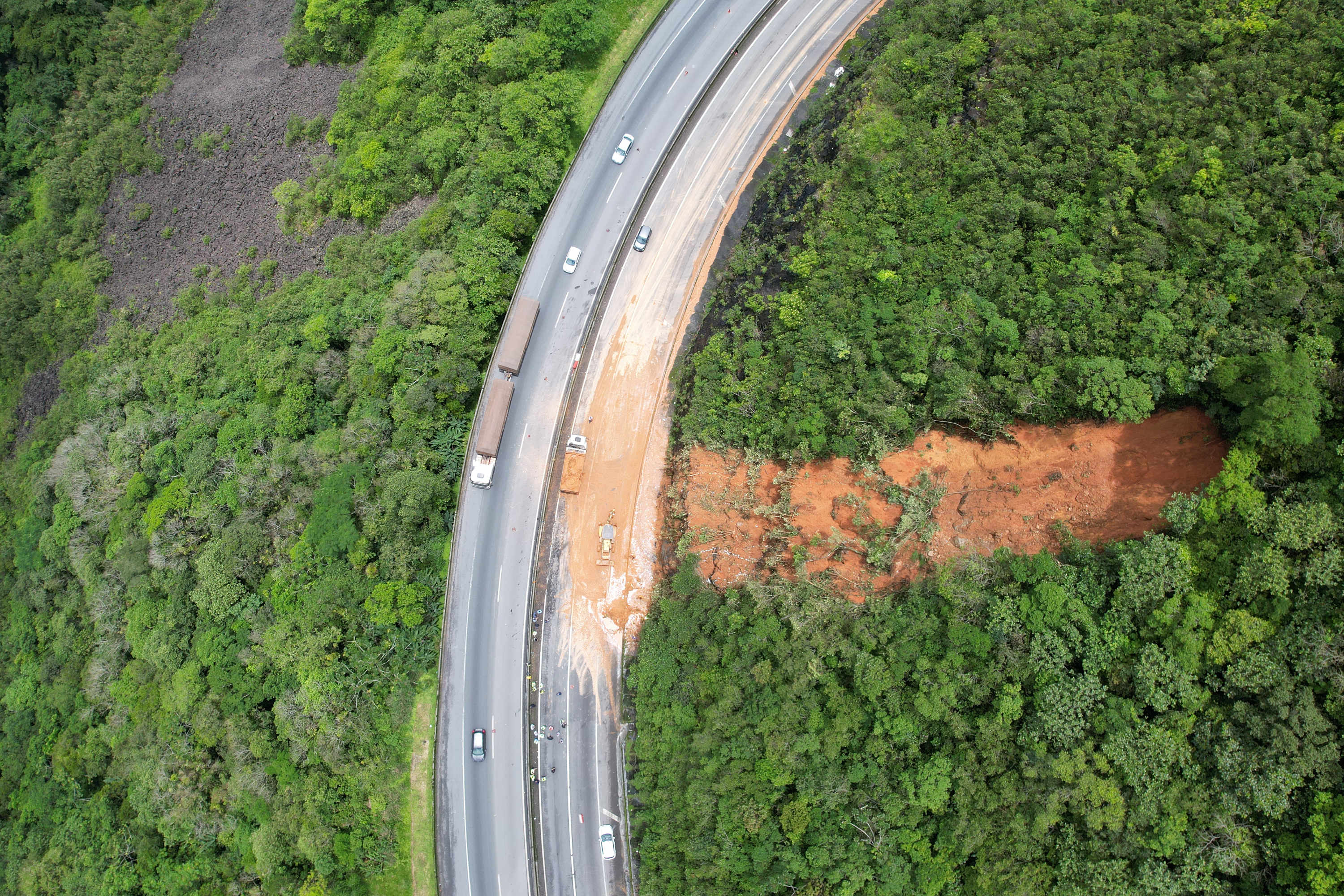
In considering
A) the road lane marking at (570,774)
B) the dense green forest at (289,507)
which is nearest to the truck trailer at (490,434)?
the dense green forest at (289,507)

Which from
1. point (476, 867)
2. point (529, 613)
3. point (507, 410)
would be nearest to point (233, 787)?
point (476, 867)

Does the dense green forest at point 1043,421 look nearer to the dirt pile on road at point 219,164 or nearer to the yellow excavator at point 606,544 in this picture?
the yellow excavator at point 606,544

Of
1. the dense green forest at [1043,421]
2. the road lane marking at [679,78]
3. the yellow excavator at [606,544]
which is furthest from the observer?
the road lane marking at [679,78]

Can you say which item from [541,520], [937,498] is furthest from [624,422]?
[937,498]

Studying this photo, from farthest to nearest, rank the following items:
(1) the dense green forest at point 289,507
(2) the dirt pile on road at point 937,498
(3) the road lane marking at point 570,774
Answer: (1) the dense green forest at point 289,507 → (3) the road lane marking at point 570,774 → (2) the dirt pile on road at point 937,498

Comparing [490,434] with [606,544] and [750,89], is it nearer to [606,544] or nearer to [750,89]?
[606,544]

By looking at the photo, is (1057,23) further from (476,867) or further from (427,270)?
(476,867)
